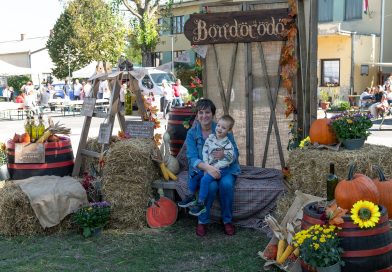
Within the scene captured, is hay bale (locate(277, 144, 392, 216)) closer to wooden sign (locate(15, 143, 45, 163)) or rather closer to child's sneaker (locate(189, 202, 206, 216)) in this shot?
child's sneaker (locate(189, 202, 206, 216))

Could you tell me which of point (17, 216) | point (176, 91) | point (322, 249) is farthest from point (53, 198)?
point (176, 91)

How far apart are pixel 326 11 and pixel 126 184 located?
Result: 24.6 m

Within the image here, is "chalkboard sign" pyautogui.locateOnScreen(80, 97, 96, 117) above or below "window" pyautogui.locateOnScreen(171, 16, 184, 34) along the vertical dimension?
below

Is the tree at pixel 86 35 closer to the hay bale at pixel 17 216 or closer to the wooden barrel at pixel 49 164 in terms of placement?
the wooden barrel at pixel 49 164

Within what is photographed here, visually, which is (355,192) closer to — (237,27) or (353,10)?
(237,27)

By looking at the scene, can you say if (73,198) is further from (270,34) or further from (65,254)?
(270,34)

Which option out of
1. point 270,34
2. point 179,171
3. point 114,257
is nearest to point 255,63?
point 270,34

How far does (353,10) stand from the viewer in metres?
26.1

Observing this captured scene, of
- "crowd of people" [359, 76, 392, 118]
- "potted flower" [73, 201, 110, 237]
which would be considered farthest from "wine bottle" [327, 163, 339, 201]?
"crowd of people" [359, 76, 392, 118]

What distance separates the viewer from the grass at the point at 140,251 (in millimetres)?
4492

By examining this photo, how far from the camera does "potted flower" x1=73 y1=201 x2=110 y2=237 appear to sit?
527 centimetres

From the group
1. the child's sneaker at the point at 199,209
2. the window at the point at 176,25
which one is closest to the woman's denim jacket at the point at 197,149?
the child's sneaker at the point at 199,209

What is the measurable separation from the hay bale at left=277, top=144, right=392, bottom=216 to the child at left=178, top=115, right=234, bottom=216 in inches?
26.3

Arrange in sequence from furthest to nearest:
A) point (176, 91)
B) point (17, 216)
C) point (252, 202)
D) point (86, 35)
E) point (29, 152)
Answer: point (86, 35)
point (176, 91)
point (29, 152)
point (252, 202)
point (17, 216)
